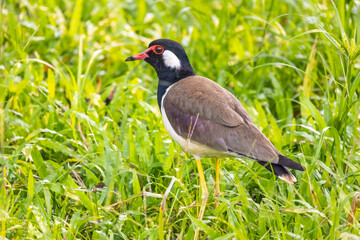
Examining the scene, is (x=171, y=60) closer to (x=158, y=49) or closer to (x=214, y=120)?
(x=158, y=49)

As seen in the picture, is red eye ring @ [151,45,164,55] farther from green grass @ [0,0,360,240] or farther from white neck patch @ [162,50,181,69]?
green grass @ [0,0,360,240]

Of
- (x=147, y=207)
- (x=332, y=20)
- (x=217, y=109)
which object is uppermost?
(x=332, y=20)

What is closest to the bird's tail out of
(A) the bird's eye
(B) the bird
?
(B) the bird

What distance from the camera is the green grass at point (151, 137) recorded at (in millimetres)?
3410

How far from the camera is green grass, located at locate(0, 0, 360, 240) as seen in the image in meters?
3.41

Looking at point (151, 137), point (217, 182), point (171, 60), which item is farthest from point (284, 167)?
point (151, 137)

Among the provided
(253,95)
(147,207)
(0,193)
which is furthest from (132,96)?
(0,193)

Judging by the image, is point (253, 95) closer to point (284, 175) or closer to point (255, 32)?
point (255, 32)

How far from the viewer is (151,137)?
175 inches

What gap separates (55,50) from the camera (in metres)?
5.99

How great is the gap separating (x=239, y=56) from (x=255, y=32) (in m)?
0.79

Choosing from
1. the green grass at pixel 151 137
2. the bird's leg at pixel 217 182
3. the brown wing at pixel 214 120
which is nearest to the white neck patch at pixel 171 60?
the brown wing at pixel 214 120

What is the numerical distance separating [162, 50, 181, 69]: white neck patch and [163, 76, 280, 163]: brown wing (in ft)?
0.82

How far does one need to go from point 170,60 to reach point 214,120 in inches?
26.6
